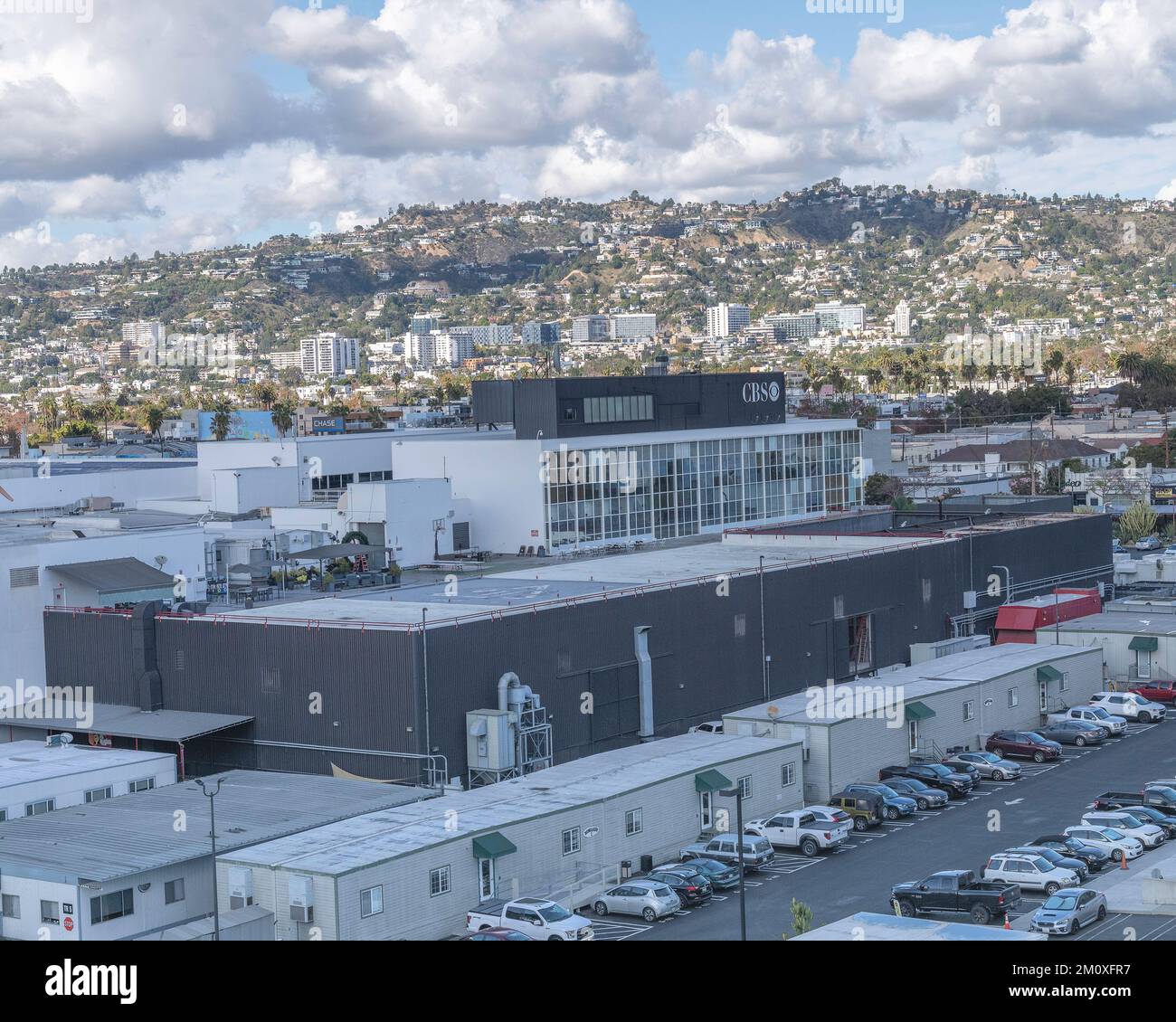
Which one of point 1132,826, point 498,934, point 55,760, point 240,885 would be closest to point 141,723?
point 55,760

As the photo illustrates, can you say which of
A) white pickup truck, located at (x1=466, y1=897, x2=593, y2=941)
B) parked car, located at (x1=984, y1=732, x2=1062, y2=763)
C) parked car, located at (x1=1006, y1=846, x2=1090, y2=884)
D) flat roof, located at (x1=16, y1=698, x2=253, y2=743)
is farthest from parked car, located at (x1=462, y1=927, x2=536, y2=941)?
parked car, located at (x1=984, y1=732, x2=1062, y2=763)

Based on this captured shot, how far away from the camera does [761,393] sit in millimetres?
50625

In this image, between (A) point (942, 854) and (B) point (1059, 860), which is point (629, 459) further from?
(B) point (1059, 860)

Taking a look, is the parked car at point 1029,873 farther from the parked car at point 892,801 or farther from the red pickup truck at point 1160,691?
the red pickup truck at point 1160,691

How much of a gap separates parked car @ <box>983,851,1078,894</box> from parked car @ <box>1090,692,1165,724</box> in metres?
12.7

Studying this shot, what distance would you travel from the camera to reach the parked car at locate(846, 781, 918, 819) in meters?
24.3

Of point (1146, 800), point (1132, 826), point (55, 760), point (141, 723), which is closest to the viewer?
point (1132, 826)

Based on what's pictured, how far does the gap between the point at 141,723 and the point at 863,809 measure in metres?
12.5

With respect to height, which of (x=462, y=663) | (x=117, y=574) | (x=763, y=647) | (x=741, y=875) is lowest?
(x=763, y=647)

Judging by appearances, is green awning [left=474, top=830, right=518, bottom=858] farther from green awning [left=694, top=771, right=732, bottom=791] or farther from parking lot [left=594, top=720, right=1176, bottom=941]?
green awning [left=694, top=771, right=732, bottom=791]

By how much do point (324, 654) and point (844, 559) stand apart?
44.2ft
